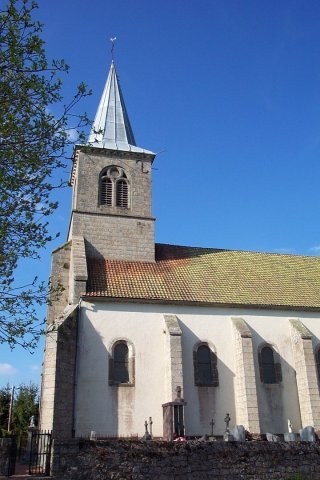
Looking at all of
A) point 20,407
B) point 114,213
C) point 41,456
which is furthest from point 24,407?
point 41,456

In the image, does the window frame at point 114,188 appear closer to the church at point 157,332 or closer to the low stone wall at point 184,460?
the church at point 157,332

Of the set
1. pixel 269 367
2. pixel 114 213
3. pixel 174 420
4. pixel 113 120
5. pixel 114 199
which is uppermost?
pixel 113 120

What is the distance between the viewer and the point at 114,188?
2811 centimetres

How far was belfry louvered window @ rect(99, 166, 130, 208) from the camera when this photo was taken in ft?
91.2

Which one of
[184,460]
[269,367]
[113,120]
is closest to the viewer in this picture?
[184,460]

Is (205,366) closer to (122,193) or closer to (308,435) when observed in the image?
(308,435)

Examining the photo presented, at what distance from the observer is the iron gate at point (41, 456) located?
1179 centimetres

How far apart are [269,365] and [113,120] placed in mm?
18612

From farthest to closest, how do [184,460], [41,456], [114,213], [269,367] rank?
1. [114,213]
2. [269,367]
3. [184,460]
4. [41,456]

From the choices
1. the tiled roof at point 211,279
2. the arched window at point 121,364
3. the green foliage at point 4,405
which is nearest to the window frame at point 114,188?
the tiled roof at point 211,279

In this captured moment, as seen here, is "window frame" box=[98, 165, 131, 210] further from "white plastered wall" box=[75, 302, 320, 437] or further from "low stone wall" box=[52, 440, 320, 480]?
"low stone wall" box=[52, 440, 320, 480]

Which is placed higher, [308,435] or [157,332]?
[157,332]

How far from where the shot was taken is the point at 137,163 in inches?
1145

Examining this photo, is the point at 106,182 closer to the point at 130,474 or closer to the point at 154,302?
the point at 154,302
